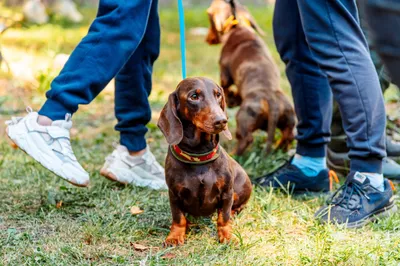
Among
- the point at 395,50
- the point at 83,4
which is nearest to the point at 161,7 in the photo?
the point at 83,4

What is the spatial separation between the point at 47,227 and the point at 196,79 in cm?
95

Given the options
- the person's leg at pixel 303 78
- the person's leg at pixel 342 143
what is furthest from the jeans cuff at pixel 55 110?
the person's leg at pixel 342 143

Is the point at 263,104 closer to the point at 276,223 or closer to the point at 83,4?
the point at 276,223

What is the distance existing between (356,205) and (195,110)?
908 mm

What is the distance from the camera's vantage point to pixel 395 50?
1.56 meters

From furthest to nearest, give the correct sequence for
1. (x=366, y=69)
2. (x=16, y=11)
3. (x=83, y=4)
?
(x=83, y=4) < (x=16, y=11) < (x=366, y=69)

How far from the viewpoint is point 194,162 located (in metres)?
2.72

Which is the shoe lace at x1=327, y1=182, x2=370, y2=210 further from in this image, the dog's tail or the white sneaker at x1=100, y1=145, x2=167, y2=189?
the dog's tail

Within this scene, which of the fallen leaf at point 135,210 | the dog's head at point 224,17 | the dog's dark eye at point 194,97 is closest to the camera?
the dog's dark eye at point 194,97

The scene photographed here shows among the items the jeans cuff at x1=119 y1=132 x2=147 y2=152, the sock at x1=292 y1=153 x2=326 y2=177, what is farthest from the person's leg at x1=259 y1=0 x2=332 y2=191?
the jeans cuff at x1=119 y1=132 x2=147 y2=152

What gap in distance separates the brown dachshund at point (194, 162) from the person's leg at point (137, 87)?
675 mm

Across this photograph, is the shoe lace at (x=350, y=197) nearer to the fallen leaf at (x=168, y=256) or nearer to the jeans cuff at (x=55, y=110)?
the fallen leaf at (x=168, y=256)

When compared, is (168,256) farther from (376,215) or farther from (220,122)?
(376,215)

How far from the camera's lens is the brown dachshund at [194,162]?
264 cm
